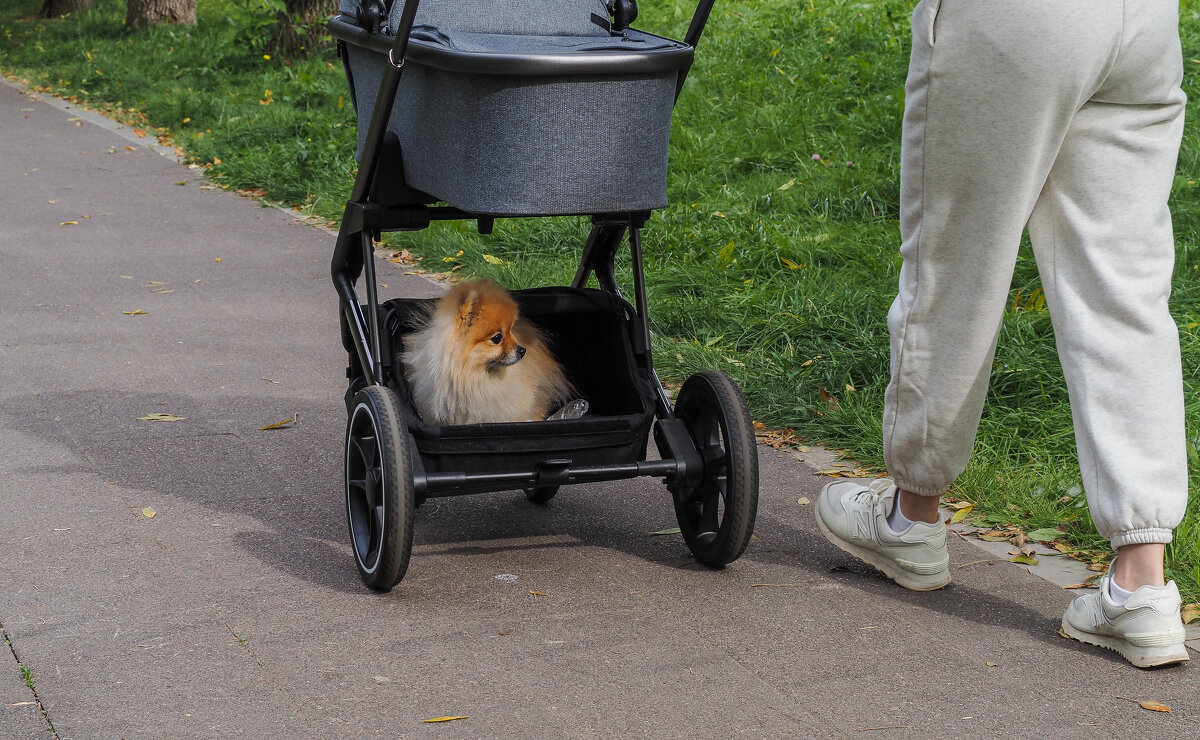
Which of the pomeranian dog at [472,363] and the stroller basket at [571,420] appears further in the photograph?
the pomeranian dog at [472,363]

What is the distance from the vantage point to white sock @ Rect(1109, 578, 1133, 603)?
2887 millimetres

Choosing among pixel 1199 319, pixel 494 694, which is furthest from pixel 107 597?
pixel 1199 319

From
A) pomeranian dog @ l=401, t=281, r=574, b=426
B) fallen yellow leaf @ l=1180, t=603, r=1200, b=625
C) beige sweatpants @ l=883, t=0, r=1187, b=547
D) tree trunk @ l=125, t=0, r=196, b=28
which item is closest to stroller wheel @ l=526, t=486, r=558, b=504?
pomeranian dog @ l=401, t=281, r=574, b=426

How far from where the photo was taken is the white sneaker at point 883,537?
3309 millimetres

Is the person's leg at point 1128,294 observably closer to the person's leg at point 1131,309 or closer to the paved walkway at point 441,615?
the person's leg at point 1131,309

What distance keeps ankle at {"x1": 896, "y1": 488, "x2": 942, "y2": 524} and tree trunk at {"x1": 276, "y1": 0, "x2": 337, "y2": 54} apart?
10.3 meters

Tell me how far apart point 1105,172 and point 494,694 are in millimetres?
1742

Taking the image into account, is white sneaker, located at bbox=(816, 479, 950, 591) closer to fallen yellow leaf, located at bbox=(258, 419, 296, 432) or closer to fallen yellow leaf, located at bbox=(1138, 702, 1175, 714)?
fallen yellow leaf, located at bbox=(1138, 702, 1175, 714)

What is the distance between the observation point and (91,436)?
14.6ft

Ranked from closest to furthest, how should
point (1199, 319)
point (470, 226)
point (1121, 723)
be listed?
point (1121, 723) → point (1199, 319) → point (470, 226)

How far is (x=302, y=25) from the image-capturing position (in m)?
12.5

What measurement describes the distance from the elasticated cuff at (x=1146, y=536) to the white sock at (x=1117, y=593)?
11 centimetres

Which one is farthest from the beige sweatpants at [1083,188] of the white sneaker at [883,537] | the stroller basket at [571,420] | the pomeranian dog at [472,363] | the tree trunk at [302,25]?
the tree trunk at [302,25]

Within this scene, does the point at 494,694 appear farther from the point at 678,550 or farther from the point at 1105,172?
the point at 1105,172
